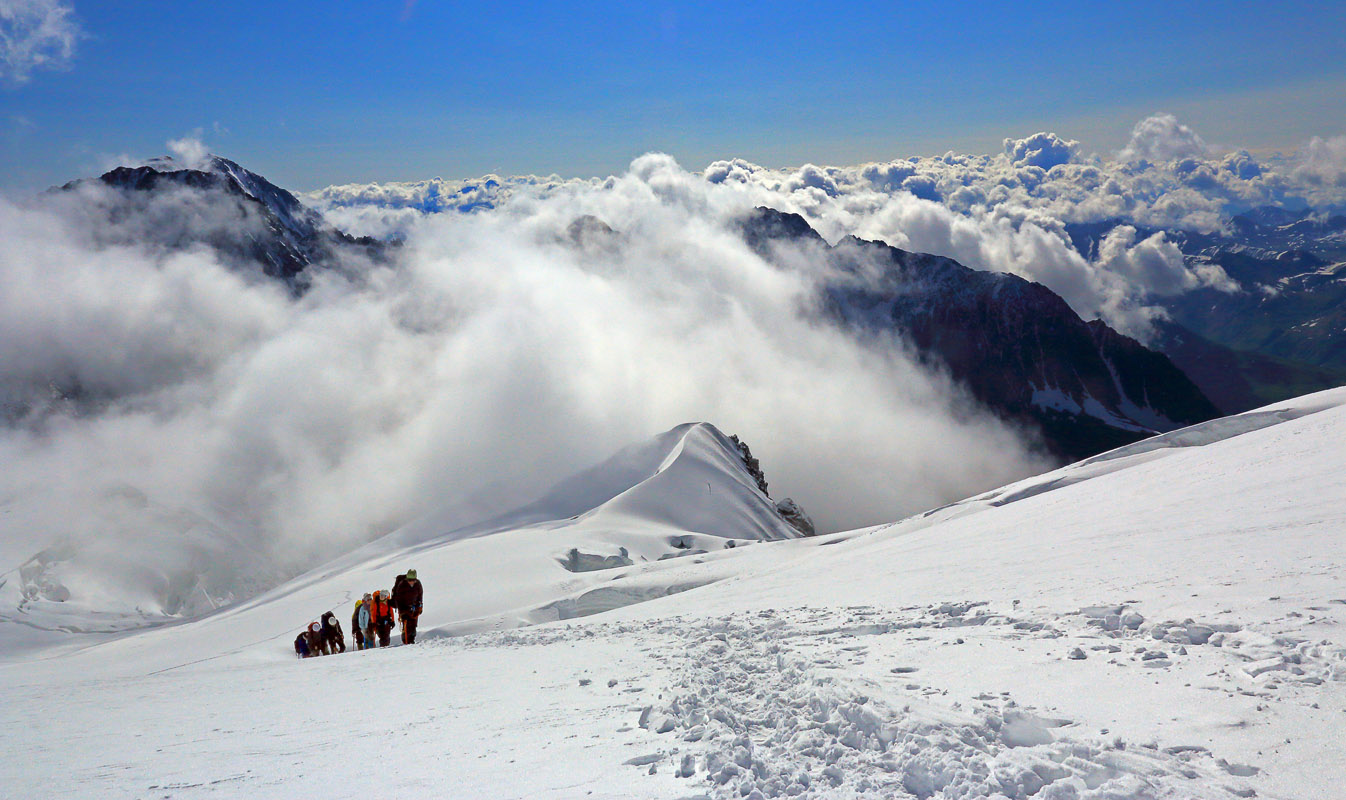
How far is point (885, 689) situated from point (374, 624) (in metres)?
16.8

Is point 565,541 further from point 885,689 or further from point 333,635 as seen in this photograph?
point 885,689

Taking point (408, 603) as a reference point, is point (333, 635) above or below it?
below

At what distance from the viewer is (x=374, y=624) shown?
19922 millimetres

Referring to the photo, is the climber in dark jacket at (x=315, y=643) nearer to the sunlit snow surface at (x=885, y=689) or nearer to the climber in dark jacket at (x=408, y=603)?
the sunlit snow surface at (x=885, y=689)

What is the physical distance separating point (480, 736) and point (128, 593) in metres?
152

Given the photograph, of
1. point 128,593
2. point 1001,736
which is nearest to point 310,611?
point 1001,736

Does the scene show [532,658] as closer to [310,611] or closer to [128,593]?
[310,611]

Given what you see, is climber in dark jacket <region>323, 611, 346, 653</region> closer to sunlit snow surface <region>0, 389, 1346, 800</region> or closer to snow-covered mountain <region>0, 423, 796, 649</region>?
sunlit snow surface <region>0, 389, 1346, 800</region>

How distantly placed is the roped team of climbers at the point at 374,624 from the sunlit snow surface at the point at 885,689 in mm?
1196

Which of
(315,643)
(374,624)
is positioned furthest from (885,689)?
(315,643)

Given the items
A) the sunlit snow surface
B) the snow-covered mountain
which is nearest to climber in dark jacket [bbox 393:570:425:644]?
the snow-covered mountain

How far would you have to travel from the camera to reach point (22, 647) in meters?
68.8

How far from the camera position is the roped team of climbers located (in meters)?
19.3

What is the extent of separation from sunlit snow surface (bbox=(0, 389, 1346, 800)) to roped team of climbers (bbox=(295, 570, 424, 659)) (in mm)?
1196
